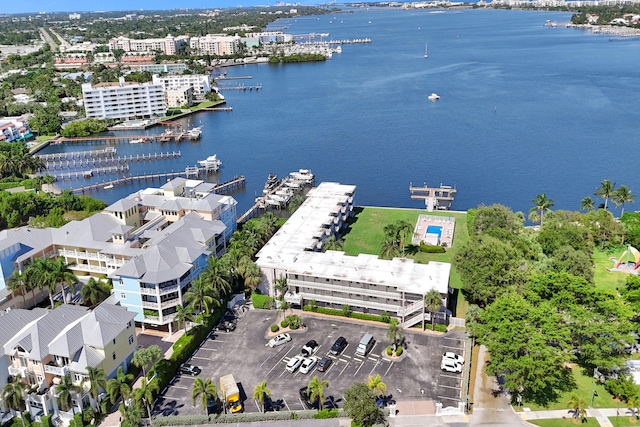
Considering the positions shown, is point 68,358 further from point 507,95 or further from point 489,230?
point 507,95

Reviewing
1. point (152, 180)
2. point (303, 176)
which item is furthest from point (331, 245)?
point (152, 180)

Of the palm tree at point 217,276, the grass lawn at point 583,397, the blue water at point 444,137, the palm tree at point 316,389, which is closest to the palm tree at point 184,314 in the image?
the palm tree at point 217,276

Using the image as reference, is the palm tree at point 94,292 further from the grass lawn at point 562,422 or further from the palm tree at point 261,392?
the grass lawn at point 562,422

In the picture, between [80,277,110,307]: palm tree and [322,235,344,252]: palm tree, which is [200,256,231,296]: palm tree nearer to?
[80,277,110,307]: palm tree

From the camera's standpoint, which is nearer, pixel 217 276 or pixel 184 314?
pixel 184 314

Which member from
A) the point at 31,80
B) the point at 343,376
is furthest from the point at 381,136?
the point at 31,80

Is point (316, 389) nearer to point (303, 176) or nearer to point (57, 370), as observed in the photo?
point (57, 370)
